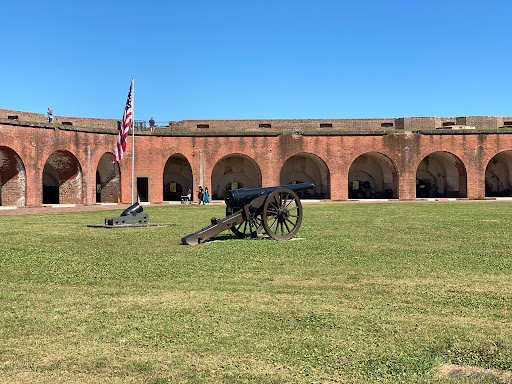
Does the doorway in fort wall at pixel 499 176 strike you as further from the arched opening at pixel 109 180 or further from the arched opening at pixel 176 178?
the arched opening at pixel 109 180

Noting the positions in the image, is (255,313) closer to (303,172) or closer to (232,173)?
(232,173)

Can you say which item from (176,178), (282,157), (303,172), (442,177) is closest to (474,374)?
(282,157)

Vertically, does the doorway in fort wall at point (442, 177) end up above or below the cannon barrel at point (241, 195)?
above

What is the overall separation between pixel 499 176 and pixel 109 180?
23.1m

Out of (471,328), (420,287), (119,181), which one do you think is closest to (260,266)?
(420,287)

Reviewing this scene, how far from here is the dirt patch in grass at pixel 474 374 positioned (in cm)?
284

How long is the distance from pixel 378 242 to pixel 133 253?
13.7 feet

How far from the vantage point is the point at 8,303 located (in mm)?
4586

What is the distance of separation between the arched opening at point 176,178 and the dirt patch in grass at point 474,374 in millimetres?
27611

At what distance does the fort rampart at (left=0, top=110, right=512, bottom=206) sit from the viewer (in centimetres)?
2420

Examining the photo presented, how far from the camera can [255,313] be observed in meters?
4.20

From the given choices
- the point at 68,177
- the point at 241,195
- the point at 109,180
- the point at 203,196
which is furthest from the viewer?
the point at 203,196

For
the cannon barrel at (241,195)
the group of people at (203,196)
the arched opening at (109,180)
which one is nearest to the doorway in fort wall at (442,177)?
the group of people at (203,196)

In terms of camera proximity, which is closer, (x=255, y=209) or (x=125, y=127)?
(x=255, y=209)
